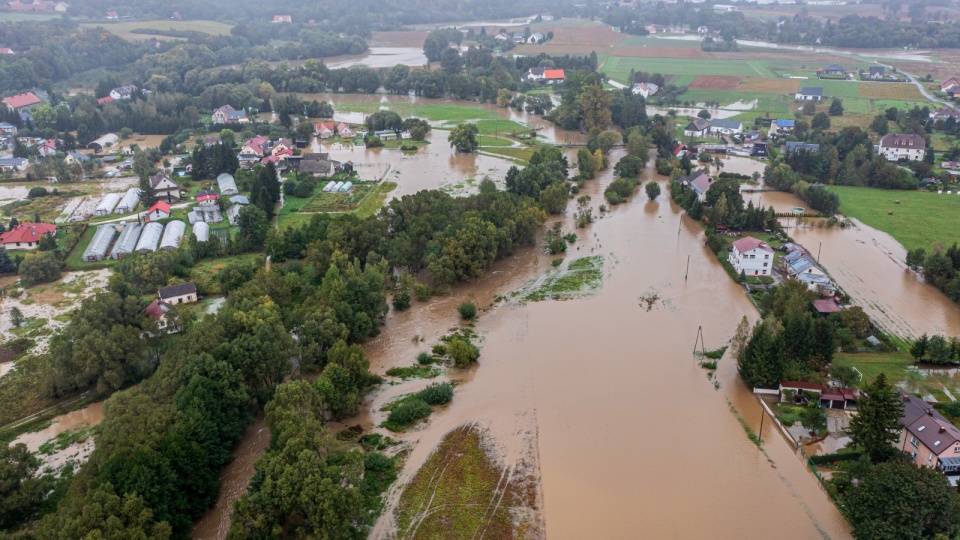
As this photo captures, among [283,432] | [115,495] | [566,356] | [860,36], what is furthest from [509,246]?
[860,36]

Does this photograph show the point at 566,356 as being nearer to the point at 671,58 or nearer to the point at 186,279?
the point at 186,279

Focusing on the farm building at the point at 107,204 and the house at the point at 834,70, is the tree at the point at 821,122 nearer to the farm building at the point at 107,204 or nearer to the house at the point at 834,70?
the house at the point at 834,70

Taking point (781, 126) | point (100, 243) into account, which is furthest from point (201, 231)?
point (781, 126)

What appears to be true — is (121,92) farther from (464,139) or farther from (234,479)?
(234,479)

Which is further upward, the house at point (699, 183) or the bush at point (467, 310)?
the house at point (699, 183)

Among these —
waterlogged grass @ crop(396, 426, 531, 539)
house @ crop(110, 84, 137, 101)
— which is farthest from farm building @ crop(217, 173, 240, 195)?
house @ crop(110, 84, 137, 101)

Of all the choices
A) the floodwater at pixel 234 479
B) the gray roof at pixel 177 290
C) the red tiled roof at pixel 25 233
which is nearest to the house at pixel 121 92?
the red tiled roof at pixel 25 233
